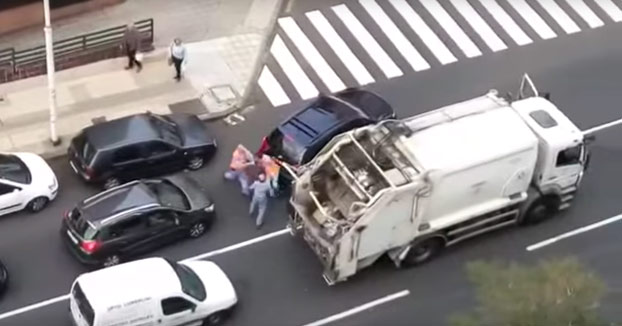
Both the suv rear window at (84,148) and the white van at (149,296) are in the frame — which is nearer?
the white van at (149,296)

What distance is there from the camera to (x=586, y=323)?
2328cm

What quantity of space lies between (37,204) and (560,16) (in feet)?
55.7

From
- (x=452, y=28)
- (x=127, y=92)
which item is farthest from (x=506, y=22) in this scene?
(x=127, y=92)

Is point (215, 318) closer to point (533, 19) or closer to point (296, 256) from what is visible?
point (296, 256)

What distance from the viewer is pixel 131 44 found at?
119ft

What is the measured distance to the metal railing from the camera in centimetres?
3622

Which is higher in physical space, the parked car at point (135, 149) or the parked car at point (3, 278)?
the parked car at point (135, 149)

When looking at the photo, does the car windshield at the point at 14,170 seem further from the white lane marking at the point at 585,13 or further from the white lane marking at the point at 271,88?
the white lane marking at the point at 585,13

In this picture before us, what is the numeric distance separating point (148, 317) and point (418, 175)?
260 inches

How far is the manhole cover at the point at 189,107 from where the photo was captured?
35.4 metres

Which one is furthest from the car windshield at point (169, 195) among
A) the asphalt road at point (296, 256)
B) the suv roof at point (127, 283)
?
the suv roof at point (127, 283)

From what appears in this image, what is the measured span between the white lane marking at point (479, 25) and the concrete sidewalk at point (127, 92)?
6123 mm

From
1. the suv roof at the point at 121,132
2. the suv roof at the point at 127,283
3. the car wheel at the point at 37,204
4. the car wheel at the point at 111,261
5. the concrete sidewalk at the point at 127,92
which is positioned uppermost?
the suv roof at the point at 121,132

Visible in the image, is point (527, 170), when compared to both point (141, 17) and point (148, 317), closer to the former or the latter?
point (148, 317)
